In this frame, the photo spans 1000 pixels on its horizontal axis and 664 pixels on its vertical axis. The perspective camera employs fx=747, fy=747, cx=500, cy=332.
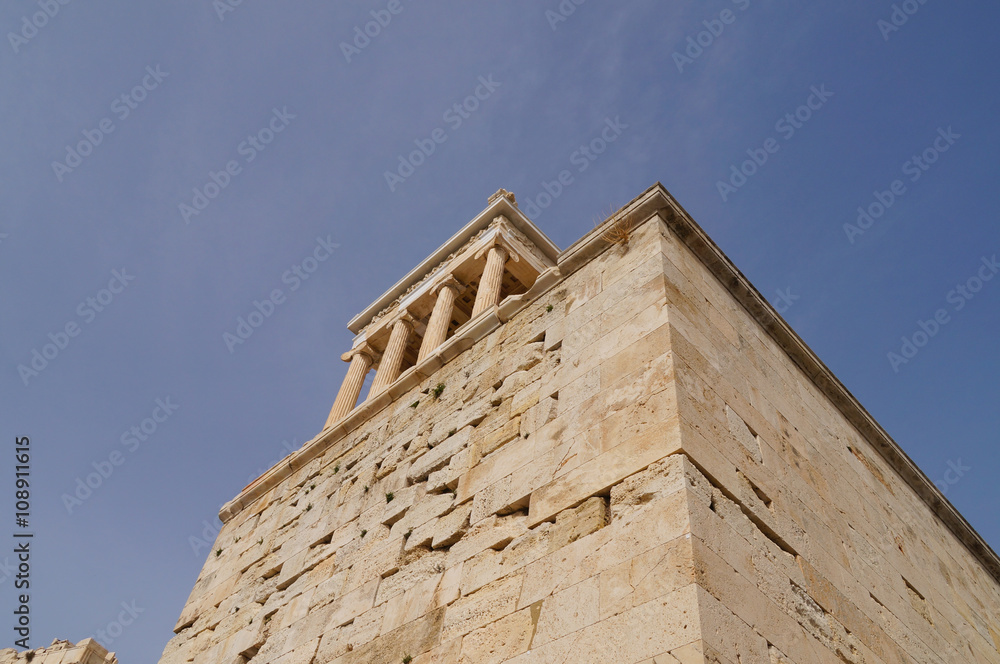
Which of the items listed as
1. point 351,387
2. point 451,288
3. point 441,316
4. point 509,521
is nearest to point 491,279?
point 441,316

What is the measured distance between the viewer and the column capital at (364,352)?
668 inches

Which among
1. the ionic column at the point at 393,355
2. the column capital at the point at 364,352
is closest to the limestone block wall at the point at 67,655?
the ionic column at the point at 393,355

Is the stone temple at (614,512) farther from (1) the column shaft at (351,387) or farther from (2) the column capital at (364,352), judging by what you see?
(2) the column capital at (364,352)

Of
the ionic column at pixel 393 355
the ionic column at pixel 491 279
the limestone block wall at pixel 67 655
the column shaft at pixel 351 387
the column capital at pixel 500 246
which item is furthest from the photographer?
the column capital at pixel 500 246

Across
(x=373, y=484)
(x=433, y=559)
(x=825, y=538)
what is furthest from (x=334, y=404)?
(x=825, y=538)

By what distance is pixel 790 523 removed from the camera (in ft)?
15.3

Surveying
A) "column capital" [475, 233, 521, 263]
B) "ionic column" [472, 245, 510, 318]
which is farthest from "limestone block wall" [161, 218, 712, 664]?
"column capital" [475, 233, 521, 263]

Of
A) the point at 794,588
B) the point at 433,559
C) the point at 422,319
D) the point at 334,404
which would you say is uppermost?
the point at 422,319

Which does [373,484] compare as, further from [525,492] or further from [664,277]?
[664,277]

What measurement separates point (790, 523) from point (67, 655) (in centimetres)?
1442

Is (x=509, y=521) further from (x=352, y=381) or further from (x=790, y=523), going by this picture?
(x=352, y=381)

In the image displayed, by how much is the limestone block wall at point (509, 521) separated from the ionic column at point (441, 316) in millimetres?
6276

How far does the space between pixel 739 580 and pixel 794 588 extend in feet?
2.38

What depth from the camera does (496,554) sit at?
15.0 ft
